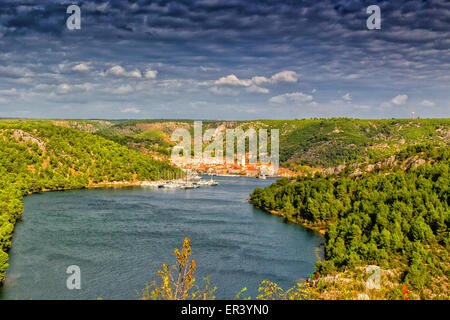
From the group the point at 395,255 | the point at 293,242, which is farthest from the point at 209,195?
the point at 395,255

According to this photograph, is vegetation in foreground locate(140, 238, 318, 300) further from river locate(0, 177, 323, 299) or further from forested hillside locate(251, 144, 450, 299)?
river locate(0, 177, 323, 299)

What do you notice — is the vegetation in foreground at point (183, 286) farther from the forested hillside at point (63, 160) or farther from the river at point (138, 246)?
the forested hillside at point (63, 160)

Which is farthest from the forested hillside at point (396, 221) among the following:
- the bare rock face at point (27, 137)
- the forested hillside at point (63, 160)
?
the bare rock face at point (27, 137)

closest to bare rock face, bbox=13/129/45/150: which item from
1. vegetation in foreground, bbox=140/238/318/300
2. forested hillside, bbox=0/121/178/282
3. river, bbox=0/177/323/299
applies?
forested hillside, bbox=0/121/178/282

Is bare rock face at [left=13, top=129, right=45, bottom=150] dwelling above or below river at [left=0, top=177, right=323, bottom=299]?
above

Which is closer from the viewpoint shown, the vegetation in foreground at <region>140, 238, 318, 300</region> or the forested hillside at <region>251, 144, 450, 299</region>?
the vegetation in foreground at <region>140, 238, 318, 300</region>

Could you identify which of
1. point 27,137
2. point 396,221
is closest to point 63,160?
point 27,137
